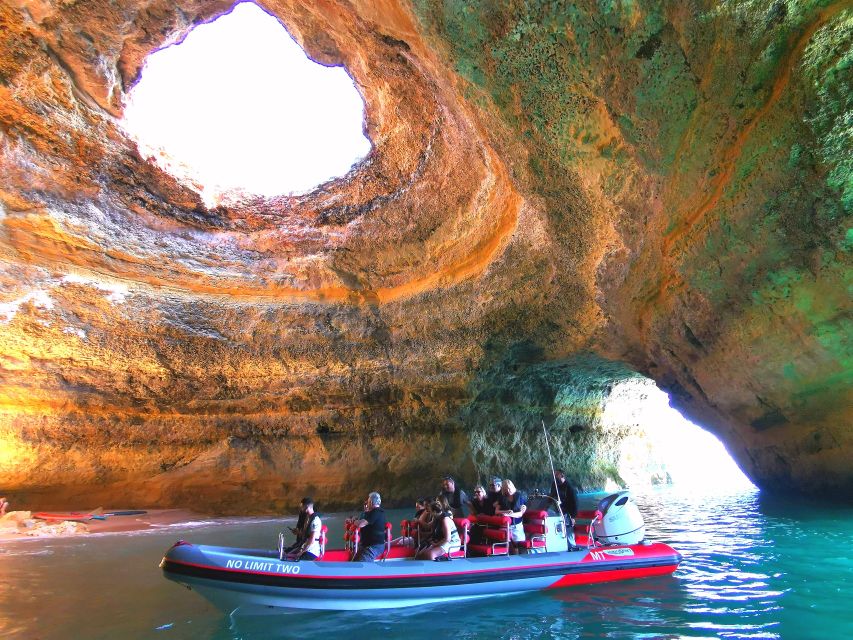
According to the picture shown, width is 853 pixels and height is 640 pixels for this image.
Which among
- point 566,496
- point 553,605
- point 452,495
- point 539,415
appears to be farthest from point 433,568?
point 539,415

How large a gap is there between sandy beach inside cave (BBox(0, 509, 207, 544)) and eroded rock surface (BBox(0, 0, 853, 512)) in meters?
1.80

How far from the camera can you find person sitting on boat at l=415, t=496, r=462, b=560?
6660 millimetres

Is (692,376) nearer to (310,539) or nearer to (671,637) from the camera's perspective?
(671,637)

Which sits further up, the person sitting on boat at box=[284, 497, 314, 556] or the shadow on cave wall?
the shadow on cave wall

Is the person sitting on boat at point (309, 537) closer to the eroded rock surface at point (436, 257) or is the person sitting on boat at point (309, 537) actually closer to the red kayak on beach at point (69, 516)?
the eroded rock surface at point (436, 257)

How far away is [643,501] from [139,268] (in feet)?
52.3

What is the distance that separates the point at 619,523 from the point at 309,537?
4.50 meters

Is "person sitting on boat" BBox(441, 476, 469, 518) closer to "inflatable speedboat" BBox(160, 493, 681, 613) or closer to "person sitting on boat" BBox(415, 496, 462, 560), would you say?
"inflatable speedboat" BBox(160, 493, 681, 613)

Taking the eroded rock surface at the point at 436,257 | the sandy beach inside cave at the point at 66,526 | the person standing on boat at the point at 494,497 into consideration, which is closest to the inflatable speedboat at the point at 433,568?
the person standing on boat at the point at 494,497

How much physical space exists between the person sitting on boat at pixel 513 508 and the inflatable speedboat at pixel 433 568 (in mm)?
136

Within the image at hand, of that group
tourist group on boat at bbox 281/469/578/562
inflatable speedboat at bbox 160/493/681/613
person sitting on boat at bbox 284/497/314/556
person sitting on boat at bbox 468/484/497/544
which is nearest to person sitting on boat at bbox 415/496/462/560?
tourist group on boat at bbox 281/469/578/562

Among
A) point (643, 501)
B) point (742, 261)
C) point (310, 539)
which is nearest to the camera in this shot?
point (310, 539)

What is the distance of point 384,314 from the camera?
14.2 metres

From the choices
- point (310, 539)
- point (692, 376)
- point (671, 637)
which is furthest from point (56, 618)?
point (692, 376)
